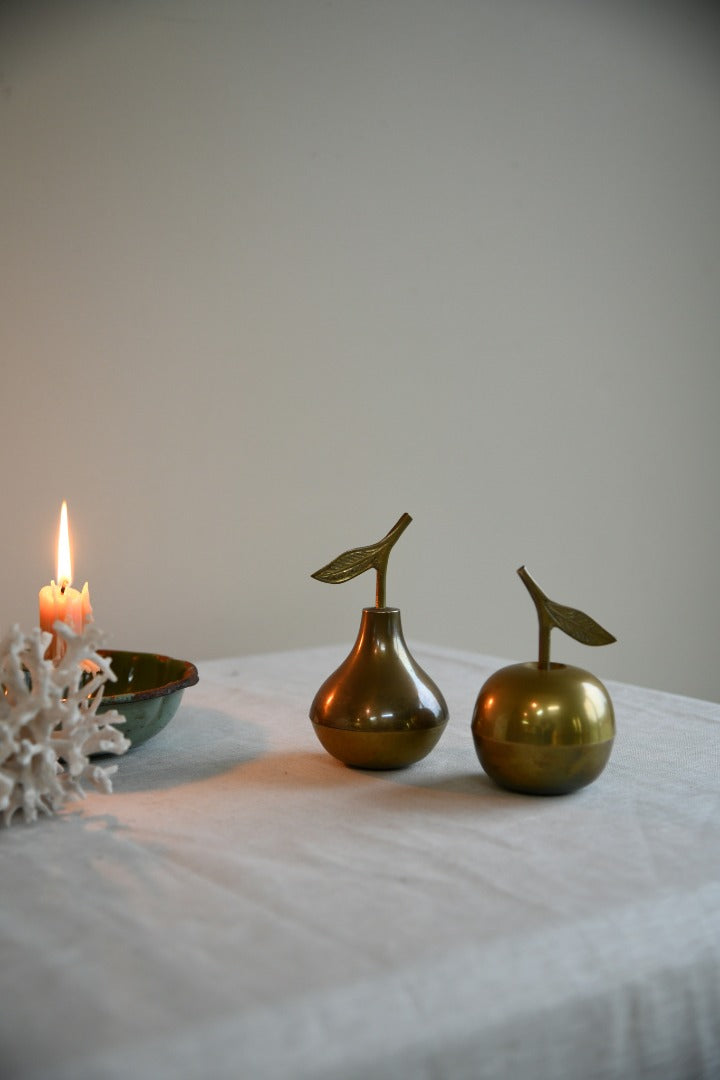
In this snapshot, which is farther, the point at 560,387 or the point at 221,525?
the point at 560,387

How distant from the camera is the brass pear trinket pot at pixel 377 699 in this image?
2.25 feet

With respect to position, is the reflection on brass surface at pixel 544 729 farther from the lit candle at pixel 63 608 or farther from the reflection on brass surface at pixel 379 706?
the lit candle at pixel 63 608

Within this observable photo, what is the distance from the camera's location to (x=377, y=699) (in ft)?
2.26

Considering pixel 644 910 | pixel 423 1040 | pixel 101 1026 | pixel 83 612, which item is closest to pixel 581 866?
pixel 644 910

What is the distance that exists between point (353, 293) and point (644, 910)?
1.36 metres

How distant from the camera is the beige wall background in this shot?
1.49 metres

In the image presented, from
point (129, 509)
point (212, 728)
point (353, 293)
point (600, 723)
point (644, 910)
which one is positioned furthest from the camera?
point (353, 293)

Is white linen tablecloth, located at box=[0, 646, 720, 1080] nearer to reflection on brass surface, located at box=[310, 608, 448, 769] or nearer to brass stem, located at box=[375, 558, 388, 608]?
reflection on brass surface, located at box=[310, 608, 448, 769]

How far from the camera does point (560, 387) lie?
1.95m

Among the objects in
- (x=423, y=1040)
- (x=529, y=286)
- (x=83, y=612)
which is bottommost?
(x=423, y=1040)

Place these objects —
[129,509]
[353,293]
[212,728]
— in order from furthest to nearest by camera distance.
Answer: [353,293] → [129,509] → [212,728]

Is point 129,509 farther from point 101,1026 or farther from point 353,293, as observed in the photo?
point 101,1026

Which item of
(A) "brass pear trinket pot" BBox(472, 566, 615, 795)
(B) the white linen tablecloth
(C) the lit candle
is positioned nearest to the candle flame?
(C) the lit candle

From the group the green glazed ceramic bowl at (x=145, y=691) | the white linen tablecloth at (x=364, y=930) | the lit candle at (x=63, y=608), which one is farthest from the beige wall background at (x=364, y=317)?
the white linen tablecloth at (x=364, y=930)
